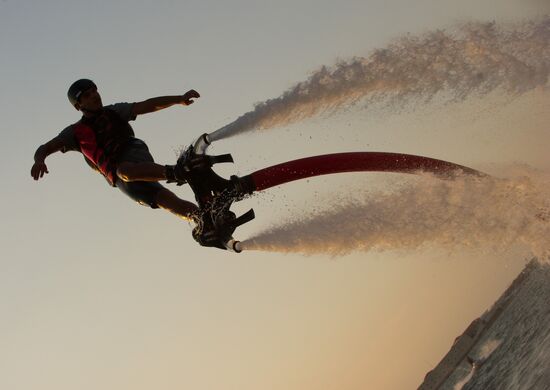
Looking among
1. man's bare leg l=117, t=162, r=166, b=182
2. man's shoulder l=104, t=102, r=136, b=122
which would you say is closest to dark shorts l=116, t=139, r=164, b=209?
man's bare leg l=117, t=162, r=166, b=182

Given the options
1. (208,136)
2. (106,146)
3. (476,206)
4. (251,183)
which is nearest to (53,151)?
(106,146)

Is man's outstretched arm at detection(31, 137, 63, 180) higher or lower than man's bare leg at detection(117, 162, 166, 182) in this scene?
higher

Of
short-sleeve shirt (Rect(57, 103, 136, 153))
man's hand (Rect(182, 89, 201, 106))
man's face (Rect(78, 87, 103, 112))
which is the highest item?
man's face (Rect(78, 87, 103, 112))

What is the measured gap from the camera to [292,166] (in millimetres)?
7875

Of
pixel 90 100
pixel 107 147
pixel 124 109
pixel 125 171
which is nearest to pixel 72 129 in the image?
pixel 90 100

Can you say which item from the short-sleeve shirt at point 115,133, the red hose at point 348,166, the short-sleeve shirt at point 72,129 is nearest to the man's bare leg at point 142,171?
the short-sleeve shirt at point 115,133

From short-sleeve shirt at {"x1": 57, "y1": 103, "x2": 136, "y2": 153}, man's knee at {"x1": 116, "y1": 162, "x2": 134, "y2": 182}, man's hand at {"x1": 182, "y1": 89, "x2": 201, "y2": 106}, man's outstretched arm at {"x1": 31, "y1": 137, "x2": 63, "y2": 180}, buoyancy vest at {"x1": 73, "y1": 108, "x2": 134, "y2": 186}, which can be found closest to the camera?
man's knee at {"x1": 116, "y1": 162, "x2": 134, "y2": 182}

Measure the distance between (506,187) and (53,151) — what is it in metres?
6.42

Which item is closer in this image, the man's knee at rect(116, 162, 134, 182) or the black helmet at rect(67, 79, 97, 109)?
the man's knee at rect(116, 162, 134, 182)

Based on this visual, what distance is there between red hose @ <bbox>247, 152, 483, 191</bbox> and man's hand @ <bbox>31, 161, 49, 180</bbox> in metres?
2.54

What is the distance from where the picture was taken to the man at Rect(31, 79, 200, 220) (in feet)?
25.0

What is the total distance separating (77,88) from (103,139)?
727mm

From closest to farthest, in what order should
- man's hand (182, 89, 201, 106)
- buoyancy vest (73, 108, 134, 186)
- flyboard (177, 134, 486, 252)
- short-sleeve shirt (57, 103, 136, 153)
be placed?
flyboard (177, 134, 486, 252) < buoyancy vest (73, 108, 134, 186) < short-sleeve shirt (57, 103, 136, 153) < man's hand (182, 89, 201, 106)

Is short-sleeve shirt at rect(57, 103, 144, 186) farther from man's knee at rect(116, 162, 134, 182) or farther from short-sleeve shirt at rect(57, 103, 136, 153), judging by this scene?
man's knee at rect(116, 162, 134, 182)
